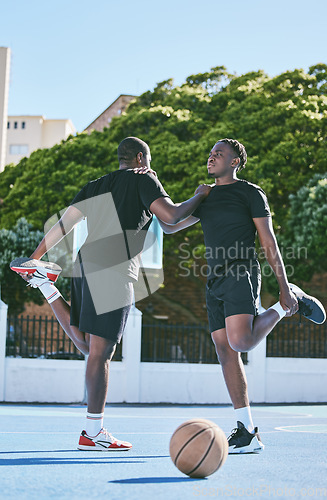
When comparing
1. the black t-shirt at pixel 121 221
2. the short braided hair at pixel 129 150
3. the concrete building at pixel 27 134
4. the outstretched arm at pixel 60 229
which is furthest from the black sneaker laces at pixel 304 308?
the concrete building at pixel 27 134

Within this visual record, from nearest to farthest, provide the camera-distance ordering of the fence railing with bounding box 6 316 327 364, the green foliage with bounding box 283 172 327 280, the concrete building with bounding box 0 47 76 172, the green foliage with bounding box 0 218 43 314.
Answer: the fence railing with bounding box 6 316 327 364
the green foliage with bounding box 283 172 327 280
the green foliage with bounding box 0 218 43 314
the concrete building with bounding box 0 47 76 172

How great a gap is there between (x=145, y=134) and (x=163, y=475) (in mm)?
20901

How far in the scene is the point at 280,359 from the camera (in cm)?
1459

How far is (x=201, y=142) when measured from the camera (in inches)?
856

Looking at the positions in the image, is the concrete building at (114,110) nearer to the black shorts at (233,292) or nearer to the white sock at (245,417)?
the black shorts at (233,292)

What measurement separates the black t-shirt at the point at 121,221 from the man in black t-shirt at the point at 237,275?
10.9 inches

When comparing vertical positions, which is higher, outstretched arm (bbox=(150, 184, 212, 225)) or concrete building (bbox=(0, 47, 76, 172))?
concrete building (bbox=(0, 47, 76, 172))

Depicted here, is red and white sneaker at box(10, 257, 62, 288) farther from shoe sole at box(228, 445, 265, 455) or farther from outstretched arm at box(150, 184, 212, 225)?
shoe sole at box(228, 445, 265, 455)

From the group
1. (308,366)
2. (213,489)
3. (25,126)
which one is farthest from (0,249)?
(25,126)

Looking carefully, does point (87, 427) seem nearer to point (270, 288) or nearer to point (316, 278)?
point (270, 288)

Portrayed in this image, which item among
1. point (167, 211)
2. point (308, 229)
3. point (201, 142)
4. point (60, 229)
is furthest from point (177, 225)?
point (201, 142)

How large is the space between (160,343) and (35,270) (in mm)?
9557

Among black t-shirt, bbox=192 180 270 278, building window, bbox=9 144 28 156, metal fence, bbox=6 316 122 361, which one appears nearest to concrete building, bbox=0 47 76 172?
building window, bbox=9 144 28 156

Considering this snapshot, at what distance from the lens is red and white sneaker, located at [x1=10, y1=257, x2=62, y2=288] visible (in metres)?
4.65
